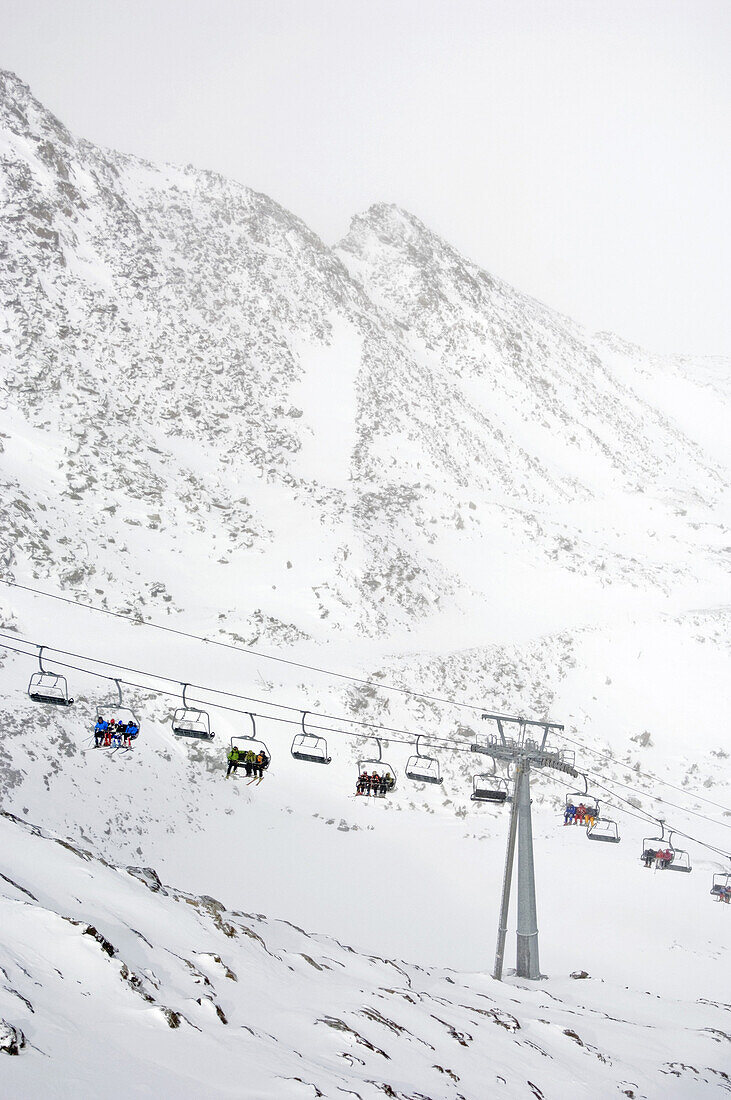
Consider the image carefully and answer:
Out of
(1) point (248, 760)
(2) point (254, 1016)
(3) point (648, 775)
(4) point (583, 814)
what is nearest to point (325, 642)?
(3) point (648, 775)

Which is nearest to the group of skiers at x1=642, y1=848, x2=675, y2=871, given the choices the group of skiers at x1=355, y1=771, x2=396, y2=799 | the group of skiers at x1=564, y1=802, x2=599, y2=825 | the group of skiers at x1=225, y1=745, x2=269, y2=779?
the group of skiers at x1=564, y1=802, x2=599, y2=825

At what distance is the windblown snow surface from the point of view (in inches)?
612

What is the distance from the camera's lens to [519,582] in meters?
62.1

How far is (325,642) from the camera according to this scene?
164 ft

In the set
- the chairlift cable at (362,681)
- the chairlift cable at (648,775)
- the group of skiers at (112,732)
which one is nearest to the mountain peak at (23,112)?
the chairlift cable at (362,681)

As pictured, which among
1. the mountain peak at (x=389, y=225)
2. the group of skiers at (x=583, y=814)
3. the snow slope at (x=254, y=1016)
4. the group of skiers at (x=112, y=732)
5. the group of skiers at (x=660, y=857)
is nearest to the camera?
the snow slope at (x=254, y=1016)

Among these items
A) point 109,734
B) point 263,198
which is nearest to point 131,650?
point 109,734

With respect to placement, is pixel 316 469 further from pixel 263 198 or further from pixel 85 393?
pixel 263 198

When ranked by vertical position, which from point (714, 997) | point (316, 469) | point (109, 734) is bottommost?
point (714, 997)

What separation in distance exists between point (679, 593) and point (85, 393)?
50855 mm

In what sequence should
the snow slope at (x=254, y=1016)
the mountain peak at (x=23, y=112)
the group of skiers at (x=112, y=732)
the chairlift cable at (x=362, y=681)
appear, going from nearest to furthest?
1. the snow slope at (x=254, y=1016)
2. the group of skiers at (x=112, y=732)
3. the chairlift cable at (x=362, y=681)
4. the mountain peak at (x=23, y=112)

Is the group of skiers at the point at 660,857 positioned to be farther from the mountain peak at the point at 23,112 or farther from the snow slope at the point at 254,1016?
the mountain peak at the point at 23,112

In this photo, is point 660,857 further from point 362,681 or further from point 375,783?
point 362,681

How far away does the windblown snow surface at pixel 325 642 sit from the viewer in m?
15.5
